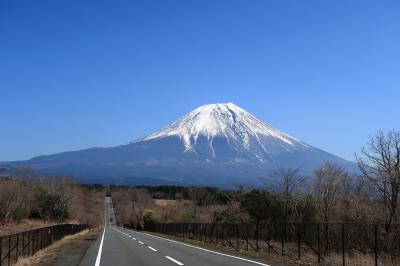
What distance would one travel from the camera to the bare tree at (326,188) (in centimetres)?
4818

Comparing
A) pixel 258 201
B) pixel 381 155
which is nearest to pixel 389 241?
pixel 381 155

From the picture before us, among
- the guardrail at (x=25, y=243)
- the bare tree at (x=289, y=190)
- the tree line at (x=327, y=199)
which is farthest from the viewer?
the bare tree at (x=289, y=190)

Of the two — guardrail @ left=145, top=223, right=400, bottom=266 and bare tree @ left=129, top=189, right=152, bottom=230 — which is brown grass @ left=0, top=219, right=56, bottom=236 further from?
bare tree @ left=129, top=189, right=152, bottom=230

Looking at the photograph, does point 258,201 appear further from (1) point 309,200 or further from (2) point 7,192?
(2) point 7,192

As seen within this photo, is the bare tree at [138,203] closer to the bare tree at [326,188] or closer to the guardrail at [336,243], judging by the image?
the bare tree at [326,188]

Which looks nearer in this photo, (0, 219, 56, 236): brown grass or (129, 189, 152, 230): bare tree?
(0, 219, 56, 236): brown grass

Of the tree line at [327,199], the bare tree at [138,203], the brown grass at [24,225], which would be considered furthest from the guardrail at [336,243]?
the bare tree at [138,203]

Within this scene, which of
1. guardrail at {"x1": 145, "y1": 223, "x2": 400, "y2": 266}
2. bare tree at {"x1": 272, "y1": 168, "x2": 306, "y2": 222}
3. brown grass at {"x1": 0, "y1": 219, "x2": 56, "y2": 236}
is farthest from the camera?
brown grass at {"x1": 0, "y1": 219, "x2": 56, "y2": 236}

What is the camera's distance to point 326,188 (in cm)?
5144

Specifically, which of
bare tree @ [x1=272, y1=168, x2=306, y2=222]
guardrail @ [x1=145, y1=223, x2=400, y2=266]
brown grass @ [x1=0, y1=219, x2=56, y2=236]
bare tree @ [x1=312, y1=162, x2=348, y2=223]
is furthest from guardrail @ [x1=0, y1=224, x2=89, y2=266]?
brown grass @ [x1=0, y1=219, x2=56, y2=236]

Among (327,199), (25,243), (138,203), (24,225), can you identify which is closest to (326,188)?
(327,199)

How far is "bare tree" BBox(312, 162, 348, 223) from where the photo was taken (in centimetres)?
4818

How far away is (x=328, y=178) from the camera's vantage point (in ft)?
177

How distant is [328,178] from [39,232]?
34337 mm
